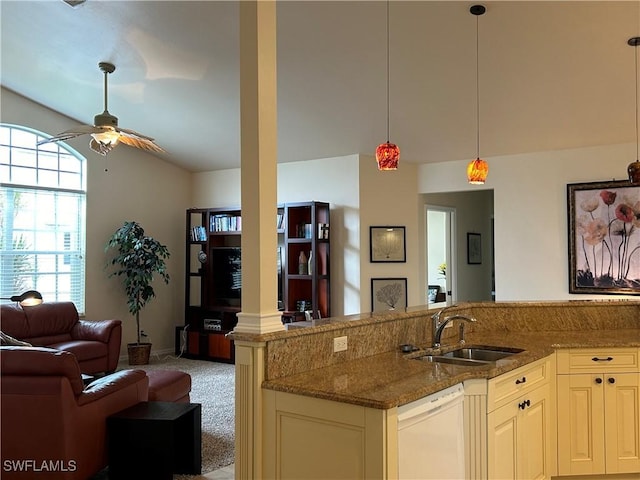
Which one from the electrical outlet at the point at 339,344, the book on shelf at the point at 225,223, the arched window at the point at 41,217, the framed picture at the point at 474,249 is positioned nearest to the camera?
the electrical outlet at the point at 339,344

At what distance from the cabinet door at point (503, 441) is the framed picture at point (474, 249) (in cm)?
550

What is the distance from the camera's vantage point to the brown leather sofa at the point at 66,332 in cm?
588

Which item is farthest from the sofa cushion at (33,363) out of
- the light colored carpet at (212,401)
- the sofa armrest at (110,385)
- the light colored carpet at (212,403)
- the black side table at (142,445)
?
the light colored carpet at (212,401)

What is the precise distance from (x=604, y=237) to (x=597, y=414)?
303cm

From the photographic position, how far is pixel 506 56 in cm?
446

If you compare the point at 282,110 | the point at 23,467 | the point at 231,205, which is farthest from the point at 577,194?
the point at 23,467

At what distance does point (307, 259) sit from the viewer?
6.99m

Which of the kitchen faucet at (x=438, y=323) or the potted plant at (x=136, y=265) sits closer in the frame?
the kitchen faucet at (x=438, y=323)

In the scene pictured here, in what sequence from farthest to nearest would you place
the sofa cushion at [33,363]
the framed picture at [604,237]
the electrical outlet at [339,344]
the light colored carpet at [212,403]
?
the framed picture at [604,237]
the light colored carpet at [212,403]
the sofa cushion at [33,363]
the electrical outlet at [339,344]

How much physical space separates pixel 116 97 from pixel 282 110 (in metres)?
1.92

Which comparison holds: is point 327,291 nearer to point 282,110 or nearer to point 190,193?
point 282,110

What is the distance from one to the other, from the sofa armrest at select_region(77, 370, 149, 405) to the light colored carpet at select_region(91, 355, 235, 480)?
605 millimetres

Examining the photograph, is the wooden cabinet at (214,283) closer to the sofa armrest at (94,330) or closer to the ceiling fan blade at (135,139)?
the sofa armrest at (94,330)

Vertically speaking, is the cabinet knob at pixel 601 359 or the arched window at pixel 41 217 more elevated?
the arched window at pixel 41 217
